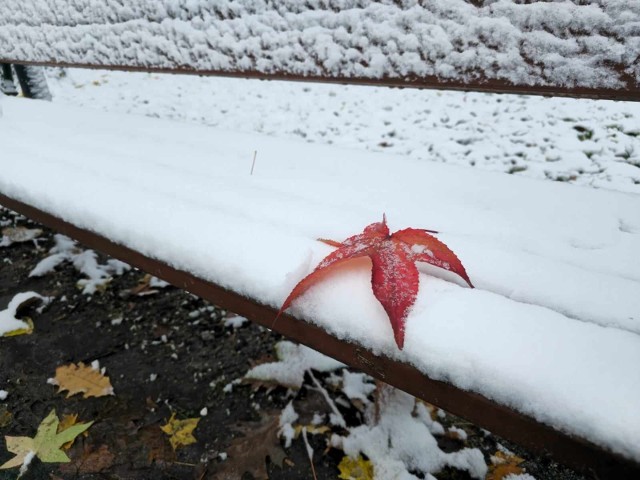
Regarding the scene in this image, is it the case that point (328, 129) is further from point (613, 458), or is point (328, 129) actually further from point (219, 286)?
point (613, 458)

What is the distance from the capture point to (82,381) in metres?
1.44

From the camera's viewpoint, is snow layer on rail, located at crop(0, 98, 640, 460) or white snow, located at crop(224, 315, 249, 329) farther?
white snow, located at crop(224, 315, 249, 329)

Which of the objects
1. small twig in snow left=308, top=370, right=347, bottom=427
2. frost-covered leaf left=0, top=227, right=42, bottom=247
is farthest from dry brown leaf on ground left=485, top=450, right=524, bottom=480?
frost-covered leaf left=0, top=227, right=42, bottom=247

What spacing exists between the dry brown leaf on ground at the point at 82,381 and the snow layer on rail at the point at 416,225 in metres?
0.68

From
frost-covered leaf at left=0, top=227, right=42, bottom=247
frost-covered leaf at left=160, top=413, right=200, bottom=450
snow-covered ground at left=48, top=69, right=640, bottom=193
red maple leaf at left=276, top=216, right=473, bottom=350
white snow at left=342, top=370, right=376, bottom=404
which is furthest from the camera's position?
snow-covered ground at left=48, top=69, right=640, bottom=193

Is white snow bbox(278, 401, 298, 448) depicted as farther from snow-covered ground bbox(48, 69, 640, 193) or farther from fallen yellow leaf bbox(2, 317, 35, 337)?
snow-covered ground bbox(48, 69, 640, 193)

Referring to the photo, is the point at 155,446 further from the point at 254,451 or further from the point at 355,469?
the point at 355,469

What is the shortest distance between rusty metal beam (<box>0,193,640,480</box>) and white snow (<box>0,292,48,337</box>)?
1.16 metres

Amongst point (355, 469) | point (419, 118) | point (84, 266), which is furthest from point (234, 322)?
point (419, 118)

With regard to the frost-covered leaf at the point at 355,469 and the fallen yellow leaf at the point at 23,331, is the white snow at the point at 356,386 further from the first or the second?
the fallen yellow leaf at the point at 23,331

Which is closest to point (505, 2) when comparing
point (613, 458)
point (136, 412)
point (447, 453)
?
point (613, 458)

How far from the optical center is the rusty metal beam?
0.48 metres

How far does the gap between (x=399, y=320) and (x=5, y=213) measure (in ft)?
9.34

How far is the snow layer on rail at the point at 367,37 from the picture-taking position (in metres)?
0.83
